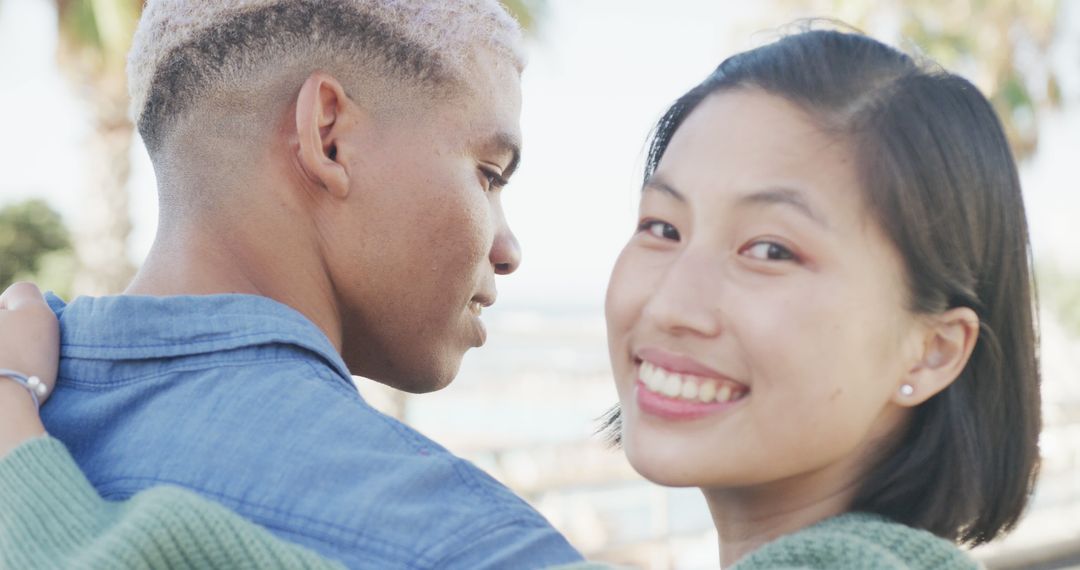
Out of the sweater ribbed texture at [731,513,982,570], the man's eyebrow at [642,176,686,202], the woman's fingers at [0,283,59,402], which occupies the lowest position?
the sweater ribbed texture at [731,513,982,570]

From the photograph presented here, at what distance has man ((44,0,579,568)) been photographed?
135 cm

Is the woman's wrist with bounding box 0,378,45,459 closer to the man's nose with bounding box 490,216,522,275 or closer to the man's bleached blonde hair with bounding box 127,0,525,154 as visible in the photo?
the man's bleached blonde hair with bounding box 127,0,525,154

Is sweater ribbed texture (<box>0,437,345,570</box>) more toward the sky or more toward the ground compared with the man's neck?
more toward the ground

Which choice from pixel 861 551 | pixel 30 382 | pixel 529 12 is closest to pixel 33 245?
pixel 529 12

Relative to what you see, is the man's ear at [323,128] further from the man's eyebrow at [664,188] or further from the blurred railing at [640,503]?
the blurred railing at [640,503]

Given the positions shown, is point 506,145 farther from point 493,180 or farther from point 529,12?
point 529,12

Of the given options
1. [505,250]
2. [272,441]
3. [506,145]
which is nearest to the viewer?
[272,441]

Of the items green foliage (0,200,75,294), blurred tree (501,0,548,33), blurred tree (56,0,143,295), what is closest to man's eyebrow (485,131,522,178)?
blurred tree (501,0,548,33)

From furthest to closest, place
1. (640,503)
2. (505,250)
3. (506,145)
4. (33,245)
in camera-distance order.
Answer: (33,245)
(640,503)
(505,250)
(506,145)

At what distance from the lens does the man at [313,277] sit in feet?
4.44

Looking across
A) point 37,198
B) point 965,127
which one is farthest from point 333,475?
point 37,198

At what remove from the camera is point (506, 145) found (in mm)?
2078

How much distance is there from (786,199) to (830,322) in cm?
17

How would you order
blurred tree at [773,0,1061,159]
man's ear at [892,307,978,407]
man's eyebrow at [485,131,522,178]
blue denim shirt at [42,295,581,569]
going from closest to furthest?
blue denim shirt at [42,295,581,569] → man's ear at [892,307,978,407] → man's eyebrow at [485,131,522,178] → blurred tree at [773,0,1061,159]
